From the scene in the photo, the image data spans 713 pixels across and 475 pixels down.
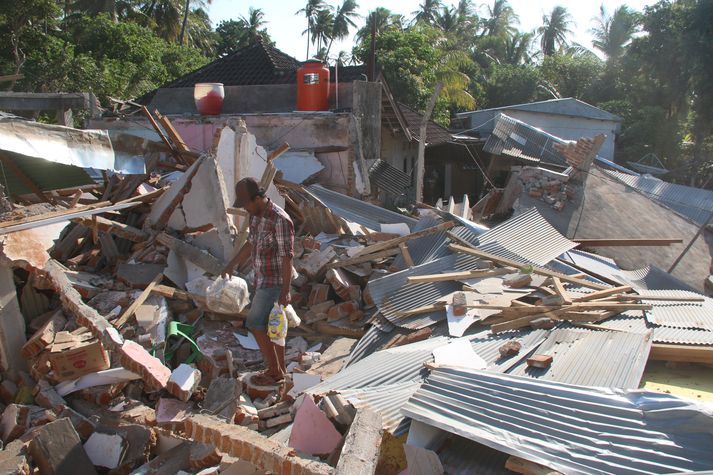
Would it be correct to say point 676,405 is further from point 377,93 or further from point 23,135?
point 377,93

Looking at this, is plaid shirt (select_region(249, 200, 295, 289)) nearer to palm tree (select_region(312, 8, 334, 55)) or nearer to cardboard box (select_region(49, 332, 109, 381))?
cardboard box (select_region(49, 332, 109, 381))

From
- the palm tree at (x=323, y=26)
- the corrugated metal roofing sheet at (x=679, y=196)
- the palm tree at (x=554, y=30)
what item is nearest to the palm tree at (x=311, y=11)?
the palm tree at (x=323, y=26)

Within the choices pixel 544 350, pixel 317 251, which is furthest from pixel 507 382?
pixel 317 251

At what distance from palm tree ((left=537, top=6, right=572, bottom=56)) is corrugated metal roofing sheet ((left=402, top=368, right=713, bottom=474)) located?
47679 mm

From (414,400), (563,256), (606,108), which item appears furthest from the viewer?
(606,108)

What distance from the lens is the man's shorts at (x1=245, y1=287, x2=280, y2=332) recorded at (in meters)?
4.64

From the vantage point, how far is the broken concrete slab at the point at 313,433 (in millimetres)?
3324

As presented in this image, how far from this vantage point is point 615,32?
121ft

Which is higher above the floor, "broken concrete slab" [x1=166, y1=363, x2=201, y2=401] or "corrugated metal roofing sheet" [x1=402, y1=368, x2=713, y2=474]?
"corrugated metal roofing sheet" [x1=402, y1=368, x2=713, y2=474]

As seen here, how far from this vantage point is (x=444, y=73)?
25047 millimetres

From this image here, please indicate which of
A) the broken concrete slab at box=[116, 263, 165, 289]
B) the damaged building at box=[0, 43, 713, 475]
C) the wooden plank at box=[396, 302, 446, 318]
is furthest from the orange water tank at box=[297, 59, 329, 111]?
the wooden plank at box=[396, 302, 446, 318]

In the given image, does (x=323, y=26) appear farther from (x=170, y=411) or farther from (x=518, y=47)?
(x=170, y=411)

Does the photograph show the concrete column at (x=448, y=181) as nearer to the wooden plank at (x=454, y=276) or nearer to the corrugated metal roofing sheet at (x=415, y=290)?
the corrugated metal roofing sheet at (x=415, y=290)

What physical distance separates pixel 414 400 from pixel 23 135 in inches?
173
